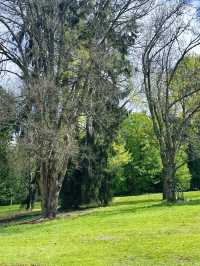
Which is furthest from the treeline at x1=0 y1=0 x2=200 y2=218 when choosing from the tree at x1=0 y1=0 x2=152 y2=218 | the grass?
the grass

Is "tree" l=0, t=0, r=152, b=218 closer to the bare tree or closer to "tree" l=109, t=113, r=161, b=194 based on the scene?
the bare tree

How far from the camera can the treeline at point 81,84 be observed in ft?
83.7

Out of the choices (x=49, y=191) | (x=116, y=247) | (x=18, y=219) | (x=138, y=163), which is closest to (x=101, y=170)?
(x=18, y=219)

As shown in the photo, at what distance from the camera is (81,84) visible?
2852 centimetres

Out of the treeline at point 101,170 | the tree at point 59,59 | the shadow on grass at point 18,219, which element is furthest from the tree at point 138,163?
the tree at point 59,59

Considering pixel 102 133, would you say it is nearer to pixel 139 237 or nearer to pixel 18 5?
pixel 18 5

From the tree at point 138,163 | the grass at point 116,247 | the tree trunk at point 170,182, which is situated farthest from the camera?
the tree at point 138,163

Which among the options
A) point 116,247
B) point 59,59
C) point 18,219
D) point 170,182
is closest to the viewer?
point 116,247

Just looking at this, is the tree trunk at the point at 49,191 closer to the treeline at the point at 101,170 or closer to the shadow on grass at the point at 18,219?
the treeline at the point at 101,170

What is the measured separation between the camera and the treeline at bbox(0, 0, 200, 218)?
2550cm

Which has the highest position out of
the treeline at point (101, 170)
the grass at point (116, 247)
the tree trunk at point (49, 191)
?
the treeline at point (101, 170)

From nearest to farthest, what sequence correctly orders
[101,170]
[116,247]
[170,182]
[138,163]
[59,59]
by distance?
[116,247], [59,59], [170,182], [101,170], [138,163]

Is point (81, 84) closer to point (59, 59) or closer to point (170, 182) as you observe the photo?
point (59, 59)

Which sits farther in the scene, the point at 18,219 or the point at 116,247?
the point at 18,219
